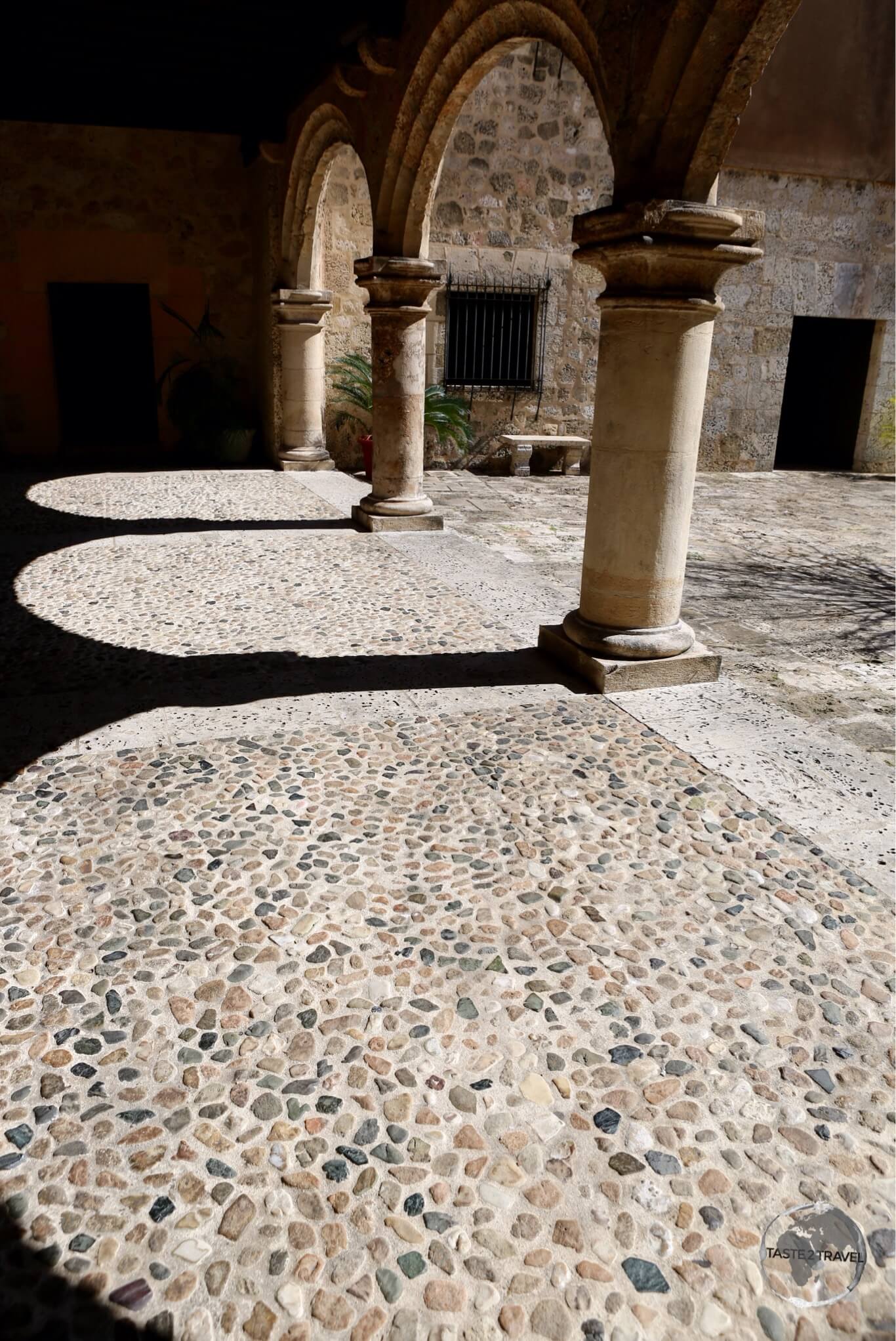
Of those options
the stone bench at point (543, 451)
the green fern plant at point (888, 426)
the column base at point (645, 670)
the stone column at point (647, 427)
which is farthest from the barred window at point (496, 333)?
the column base at point (645, 670)

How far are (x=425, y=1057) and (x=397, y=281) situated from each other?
215 inches

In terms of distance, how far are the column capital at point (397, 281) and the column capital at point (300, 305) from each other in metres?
2.75

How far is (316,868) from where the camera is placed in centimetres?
265

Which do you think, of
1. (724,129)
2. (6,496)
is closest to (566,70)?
(6,496)

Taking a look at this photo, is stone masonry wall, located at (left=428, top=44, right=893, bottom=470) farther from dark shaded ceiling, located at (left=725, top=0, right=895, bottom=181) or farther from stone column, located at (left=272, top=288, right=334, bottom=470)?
stone column, located at (left=272, top=288, right=334, bottom=470)

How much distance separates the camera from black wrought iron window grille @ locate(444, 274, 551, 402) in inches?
417

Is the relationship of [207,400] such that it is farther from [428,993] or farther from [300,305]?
[428,993]

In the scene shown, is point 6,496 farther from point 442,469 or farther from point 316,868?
point 316,868

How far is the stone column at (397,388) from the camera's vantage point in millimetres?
6363

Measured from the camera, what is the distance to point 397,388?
6.68m

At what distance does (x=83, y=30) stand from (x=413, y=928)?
7.22m

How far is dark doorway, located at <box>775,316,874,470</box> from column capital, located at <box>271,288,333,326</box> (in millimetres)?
6366

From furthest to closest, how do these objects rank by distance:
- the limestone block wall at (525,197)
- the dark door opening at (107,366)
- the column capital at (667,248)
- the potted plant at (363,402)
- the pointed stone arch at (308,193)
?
the dark door opening at (107,366) < the potted plant at (363,402) < the limestone block wall at (525,197) < the pointed stone arch at (308,193) < the column capital at (667,248)

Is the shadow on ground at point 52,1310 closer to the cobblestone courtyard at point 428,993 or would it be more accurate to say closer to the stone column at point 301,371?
the cobblestone courtyard at point 428,993
